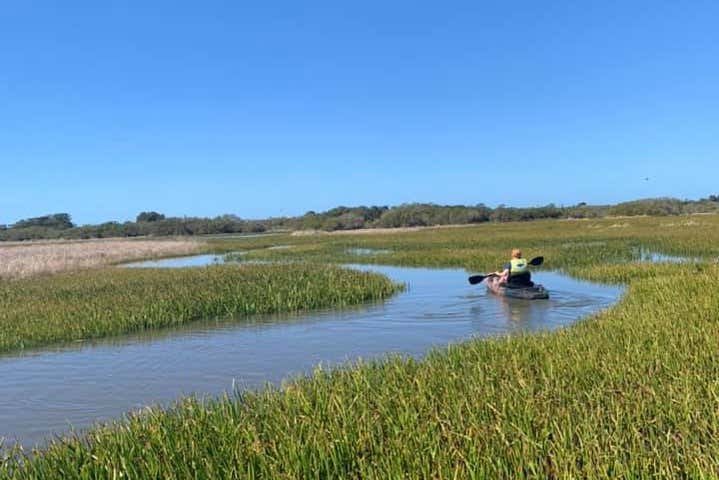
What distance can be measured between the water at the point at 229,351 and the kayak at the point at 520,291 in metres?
0.28

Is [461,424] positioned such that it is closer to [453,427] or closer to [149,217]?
[453,427]

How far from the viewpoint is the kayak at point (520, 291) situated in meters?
16.3

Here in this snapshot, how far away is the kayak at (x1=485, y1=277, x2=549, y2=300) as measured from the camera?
641 inches

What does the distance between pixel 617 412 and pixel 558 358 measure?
7.22ft

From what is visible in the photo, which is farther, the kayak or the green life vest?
the green life vest

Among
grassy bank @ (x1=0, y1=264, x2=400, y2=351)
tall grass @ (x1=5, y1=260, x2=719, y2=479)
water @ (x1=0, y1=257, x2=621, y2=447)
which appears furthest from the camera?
grassy bank @ (x1=0, y1=264, x2=400, y2=351)

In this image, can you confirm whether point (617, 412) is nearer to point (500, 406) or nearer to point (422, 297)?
point (500, 406)

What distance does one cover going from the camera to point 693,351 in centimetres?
718

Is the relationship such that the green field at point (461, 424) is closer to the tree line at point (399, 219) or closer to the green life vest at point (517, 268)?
the green life vest at point (517, 268)

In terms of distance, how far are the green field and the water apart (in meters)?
2.29

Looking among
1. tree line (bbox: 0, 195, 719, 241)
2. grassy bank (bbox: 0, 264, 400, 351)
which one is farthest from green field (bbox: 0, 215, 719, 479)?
tree line (bbox: 0, 195, 719, 241)

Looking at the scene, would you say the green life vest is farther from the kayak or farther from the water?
the water

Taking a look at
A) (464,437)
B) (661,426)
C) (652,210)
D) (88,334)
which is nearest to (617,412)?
(661,426)

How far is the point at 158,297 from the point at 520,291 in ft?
35.6
